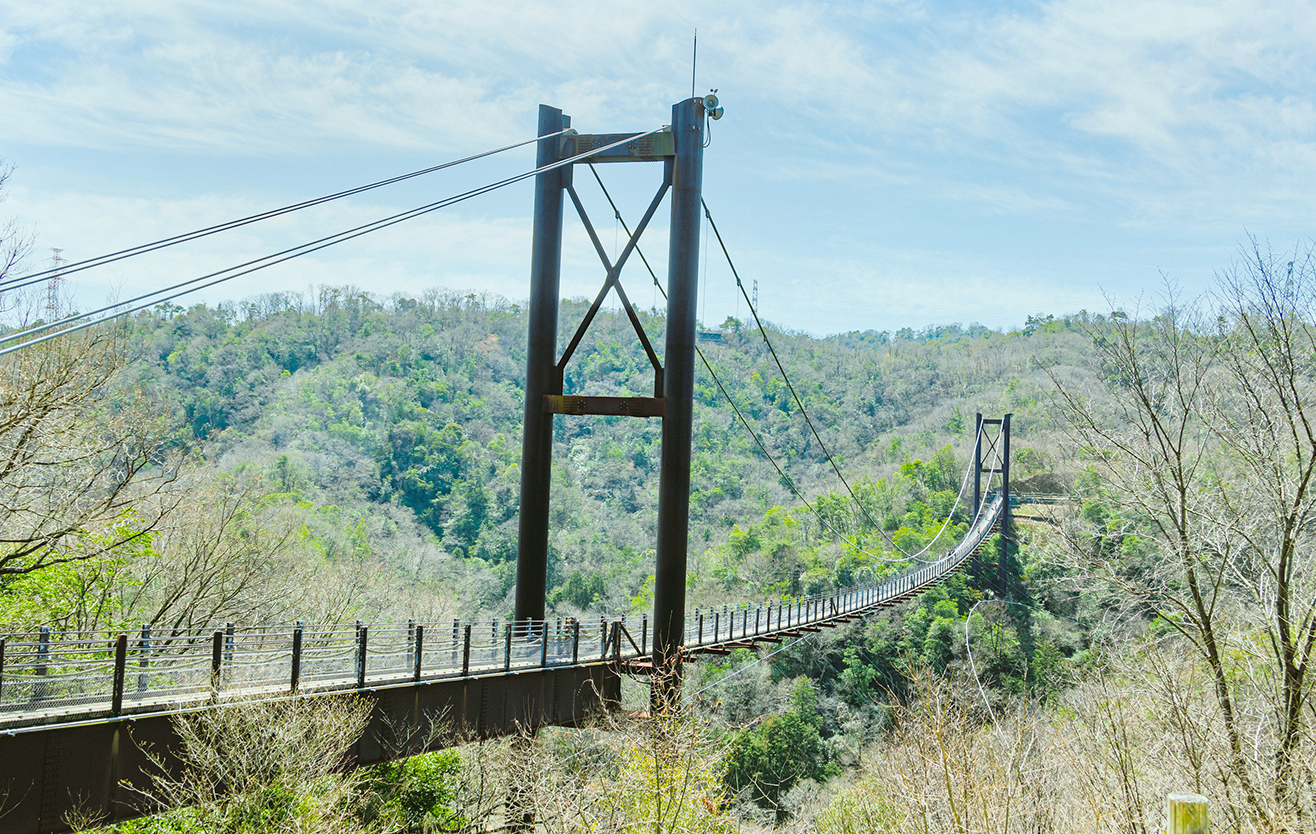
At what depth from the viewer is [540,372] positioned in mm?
10492

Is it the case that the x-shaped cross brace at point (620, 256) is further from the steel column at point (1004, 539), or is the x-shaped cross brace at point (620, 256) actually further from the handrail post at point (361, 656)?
the steel column at point (1004, 539)

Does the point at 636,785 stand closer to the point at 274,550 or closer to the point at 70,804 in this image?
the point at 70,804

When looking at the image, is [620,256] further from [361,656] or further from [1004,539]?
[1004,539]

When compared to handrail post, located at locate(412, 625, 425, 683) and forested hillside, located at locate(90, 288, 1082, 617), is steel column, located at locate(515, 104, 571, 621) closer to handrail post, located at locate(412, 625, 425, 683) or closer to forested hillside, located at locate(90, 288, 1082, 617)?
handrail post, located at locate(412, 625, 425, 683)

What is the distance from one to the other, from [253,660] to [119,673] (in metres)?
3.19

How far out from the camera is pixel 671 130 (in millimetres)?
10281

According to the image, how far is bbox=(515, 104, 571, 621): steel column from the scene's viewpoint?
1026 centimetres

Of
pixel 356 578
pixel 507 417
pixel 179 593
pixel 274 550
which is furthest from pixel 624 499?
pixel 179 593

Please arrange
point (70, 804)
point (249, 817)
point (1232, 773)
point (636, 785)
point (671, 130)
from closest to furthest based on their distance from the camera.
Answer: point (70, 804), point (1232, 773), point (636, 785), point (249, 817), point (671, 130)

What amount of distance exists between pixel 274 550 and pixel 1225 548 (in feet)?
58.1

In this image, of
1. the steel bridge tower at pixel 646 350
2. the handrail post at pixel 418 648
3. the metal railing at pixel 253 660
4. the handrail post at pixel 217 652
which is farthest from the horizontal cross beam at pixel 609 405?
the handrail post at pixel 217 652

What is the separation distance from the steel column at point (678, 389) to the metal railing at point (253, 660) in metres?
0.56

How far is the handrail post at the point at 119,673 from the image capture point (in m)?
5.47

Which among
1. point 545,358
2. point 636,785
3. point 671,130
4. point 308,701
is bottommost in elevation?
point 636,785
